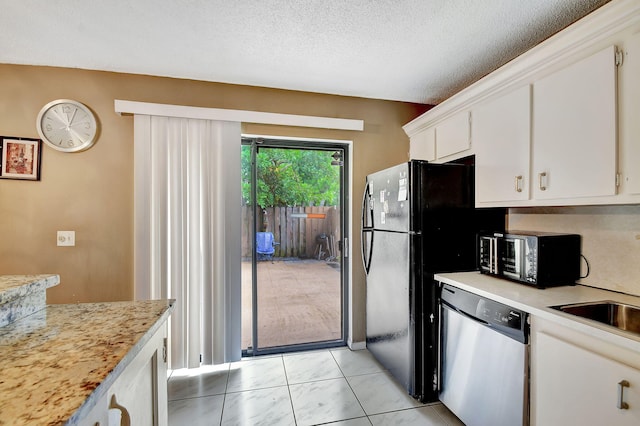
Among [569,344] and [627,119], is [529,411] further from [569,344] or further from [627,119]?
[627,119]

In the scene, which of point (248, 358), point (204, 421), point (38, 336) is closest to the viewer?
point (38, 336)

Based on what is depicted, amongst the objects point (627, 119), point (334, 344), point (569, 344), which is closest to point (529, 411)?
point (569, 344)

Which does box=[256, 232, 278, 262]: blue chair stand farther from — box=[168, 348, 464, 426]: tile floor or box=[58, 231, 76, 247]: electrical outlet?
box=[58, 231, 76, 247]: electrical outlet

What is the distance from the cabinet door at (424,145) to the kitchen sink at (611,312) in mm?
1465

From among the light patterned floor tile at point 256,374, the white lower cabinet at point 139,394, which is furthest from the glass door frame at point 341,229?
the white lower cabinet at point 139,394

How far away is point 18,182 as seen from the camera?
2.20 meters

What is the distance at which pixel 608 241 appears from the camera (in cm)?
163

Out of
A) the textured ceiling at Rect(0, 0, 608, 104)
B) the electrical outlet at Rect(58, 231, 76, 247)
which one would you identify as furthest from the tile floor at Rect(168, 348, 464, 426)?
the textured ceiling at Rect(0, 0, 608, 104)

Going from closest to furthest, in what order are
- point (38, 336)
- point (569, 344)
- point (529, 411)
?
point (38, 336) < point (569, 344) < point (529, 411)

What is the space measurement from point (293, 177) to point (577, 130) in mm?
2097

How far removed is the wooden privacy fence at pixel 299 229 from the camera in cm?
275

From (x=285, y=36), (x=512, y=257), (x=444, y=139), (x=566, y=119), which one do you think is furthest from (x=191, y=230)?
(x=566, y=119)

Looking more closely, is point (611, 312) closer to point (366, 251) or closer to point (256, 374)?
point (366, 251)

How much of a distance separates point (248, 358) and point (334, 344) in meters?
0.83
